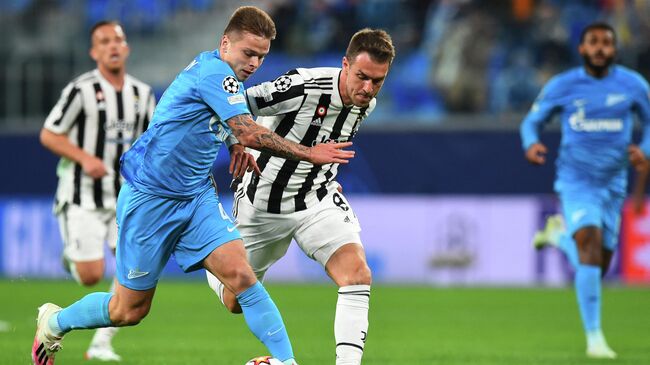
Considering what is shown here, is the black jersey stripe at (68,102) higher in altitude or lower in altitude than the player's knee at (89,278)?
higher

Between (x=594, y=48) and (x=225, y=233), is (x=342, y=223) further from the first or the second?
(x=594, y=48)

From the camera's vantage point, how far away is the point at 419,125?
18062 mm

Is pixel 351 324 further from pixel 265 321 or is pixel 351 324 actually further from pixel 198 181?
pixel 198 181

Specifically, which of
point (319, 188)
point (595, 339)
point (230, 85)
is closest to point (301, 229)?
point (319, 188)

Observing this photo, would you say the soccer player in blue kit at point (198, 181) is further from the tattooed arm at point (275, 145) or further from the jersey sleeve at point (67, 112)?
the jersey sleeve at point (67, 112)

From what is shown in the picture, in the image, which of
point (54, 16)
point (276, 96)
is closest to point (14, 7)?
point (54, 16)

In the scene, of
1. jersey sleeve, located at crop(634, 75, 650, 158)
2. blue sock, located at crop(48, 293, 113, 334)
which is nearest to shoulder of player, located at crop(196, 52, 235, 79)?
blue sock, located at crop(48, 293, 113, 334)

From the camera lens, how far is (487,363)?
28.1 ft

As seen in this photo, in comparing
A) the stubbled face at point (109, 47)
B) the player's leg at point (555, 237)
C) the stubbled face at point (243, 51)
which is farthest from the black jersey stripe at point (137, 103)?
the player's leg at point (555, 237)

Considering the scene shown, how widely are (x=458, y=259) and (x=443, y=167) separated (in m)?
1.43

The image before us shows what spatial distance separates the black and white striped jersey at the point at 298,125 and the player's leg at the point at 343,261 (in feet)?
0.45

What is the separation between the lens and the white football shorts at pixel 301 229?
730cm

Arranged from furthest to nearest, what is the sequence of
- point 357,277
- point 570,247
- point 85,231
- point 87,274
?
point 570,247 < point 85,231 < point 87,274 < point 357,277

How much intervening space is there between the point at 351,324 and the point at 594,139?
4066 mm
